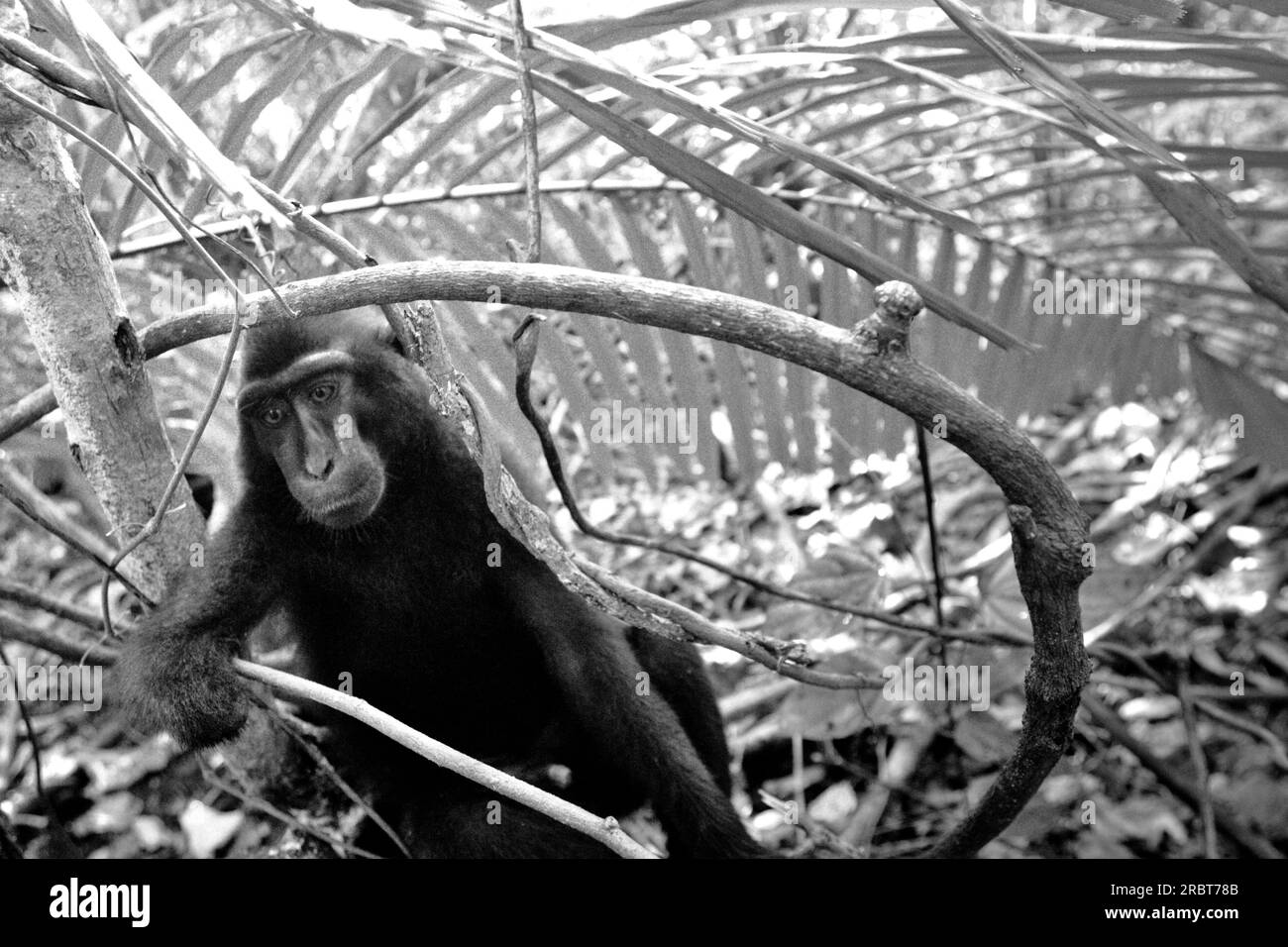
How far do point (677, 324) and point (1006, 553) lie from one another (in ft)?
8.85

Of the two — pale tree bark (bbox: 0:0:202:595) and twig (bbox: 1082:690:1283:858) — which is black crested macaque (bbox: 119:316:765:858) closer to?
pale tree bark (bbox: 0:0:202:595)

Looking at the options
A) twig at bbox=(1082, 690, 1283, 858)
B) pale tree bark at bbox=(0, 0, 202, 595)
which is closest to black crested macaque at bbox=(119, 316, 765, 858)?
pale tree bark at bbox=(0, 0, 202, 595)

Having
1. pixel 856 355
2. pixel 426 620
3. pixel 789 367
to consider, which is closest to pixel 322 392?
pixel 426 620

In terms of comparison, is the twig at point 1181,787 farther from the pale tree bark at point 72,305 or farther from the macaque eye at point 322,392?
the pale tree bark at point 72,305

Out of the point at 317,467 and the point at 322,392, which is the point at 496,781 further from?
the point at 322,392

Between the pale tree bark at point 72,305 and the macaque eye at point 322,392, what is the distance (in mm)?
635

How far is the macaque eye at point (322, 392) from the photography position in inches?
135

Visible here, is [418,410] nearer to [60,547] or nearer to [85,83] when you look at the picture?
[85,83]

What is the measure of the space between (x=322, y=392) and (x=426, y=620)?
76cm

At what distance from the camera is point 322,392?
135 inches

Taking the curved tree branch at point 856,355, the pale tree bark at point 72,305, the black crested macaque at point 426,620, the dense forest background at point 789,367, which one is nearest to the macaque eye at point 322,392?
the black crested macaque at point 426,620

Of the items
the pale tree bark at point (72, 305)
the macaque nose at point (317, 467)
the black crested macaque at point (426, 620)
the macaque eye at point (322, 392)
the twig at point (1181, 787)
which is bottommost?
the twig at point (1181, 787)

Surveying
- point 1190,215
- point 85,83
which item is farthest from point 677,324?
point 1190,215
